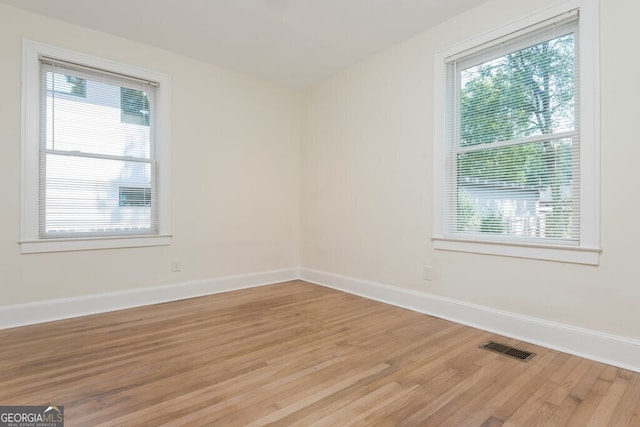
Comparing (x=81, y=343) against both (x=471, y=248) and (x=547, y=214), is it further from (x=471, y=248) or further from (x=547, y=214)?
(x=547, y=214)

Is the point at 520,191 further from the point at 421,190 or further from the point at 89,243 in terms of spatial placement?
the point at 89,243

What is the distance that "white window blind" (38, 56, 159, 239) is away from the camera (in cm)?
297

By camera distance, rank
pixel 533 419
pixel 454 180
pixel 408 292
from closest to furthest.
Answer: pixel 533 419
pixel 454 180
pixel 408 292

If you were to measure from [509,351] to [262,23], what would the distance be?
3339mm

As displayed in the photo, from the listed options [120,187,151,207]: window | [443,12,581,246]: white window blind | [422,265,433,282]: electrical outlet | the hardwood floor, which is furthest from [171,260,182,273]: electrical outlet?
[443,12,581,246]: white window blind

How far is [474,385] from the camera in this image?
1.82 meters

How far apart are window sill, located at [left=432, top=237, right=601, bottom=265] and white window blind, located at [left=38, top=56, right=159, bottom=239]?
2988 mm

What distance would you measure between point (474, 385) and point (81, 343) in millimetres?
2630

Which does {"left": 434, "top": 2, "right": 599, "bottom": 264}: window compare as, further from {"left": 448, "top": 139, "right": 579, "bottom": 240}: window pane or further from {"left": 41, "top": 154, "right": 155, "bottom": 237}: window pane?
{"left": 41, "top": 154, "right": 155, "bottom": 237}: window pane

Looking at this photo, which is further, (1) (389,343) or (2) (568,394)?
(1) (389,343)

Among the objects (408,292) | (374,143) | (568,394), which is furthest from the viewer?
(374,143)

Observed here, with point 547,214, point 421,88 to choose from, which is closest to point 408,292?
point 547,214

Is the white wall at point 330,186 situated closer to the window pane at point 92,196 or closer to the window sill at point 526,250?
the window sill at point 526,250

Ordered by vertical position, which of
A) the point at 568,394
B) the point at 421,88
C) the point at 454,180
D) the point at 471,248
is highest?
the point at 421,88
